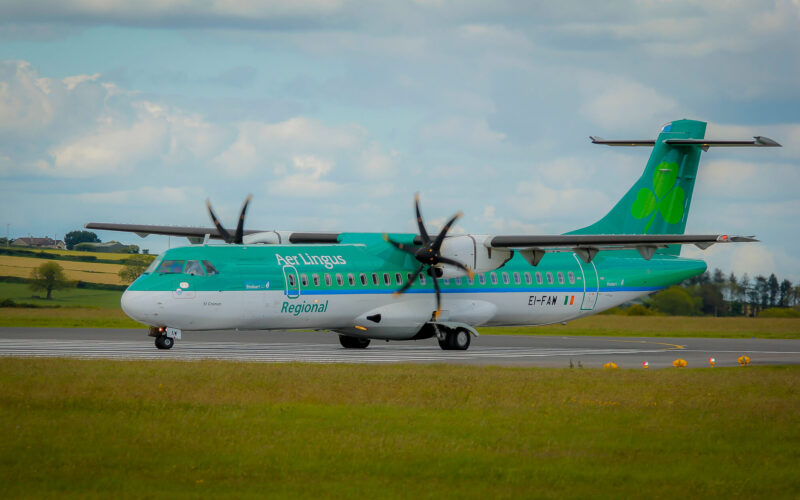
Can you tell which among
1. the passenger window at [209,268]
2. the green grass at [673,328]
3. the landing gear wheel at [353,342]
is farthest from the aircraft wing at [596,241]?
the green grass at [673,328]

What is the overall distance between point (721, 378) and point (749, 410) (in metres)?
5.27

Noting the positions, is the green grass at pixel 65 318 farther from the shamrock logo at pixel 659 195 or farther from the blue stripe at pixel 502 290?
the shamrock logo at pixel 659 195

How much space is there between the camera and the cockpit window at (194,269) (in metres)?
26.8

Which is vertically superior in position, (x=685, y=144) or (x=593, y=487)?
(x=685, y=144)

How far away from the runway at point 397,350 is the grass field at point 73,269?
32562mm

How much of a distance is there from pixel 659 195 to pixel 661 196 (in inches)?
3.3

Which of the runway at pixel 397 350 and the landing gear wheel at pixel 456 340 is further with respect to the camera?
the landing gear wheel at pixel 456 340

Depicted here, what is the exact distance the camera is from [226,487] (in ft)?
33.6

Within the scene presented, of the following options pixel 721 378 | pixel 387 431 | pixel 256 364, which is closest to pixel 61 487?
pixel 387 431

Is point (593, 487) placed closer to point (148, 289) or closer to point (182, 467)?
point (182, 467)

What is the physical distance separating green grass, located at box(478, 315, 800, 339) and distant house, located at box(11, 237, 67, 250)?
145 ft

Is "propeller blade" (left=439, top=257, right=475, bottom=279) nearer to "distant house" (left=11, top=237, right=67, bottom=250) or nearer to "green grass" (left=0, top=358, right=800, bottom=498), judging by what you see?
"green grass" (left=0, top=358, right=800, bottom=498)

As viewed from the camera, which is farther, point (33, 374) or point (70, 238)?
point (70, 238)

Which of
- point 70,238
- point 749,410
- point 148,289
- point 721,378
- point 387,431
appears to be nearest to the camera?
point 387,431
